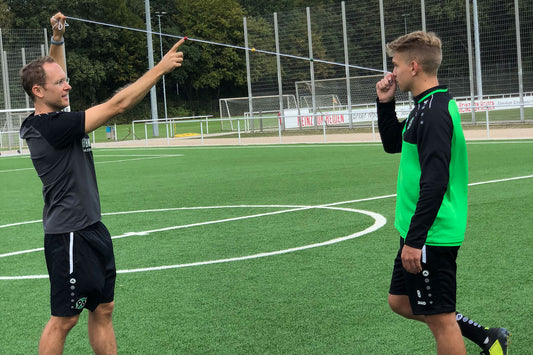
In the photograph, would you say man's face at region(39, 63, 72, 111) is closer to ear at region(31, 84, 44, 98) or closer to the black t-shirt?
ear at region(31, 84, 44, 98)

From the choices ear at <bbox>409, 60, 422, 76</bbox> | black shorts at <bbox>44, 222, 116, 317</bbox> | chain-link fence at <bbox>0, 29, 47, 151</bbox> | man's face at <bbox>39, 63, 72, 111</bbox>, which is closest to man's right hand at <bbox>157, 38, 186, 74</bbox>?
man's face at <bbox>39, 63, 72, 111</bbox>

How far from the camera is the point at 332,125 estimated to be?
36.2 meters

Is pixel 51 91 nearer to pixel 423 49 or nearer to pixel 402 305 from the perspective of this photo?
pixel 423 49

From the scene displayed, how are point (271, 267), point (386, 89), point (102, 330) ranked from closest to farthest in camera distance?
point (386, 89)
point (102, 330)
point (271, 267)

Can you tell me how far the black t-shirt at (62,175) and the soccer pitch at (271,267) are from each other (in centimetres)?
124

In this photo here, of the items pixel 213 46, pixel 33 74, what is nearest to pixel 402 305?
pixel 33 74

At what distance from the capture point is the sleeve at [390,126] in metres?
4.65

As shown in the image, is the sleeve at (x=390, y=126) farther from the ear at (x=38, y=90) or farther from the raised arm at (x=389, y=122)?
the ear at (x=38, y=90)

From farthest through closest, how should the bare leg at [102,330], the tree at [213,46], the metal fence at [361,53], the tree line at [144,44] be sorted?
the tree at [213,46] → the tree line at [144,44] → the metal fence at [361,53] → the bare leg at [102,330]

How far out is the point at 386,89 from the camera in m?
4.60

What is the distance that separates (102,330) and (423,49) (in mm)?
2508

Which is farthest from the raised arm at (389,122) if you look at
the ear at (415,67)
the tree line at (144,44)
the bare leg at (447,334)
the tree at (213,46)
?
the tree at (213,46)

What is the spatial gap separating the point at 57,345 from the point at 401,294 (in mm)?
1997

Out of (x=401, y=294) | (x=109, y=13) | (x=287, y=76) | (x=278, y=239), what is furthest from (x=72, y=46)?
(x=401, y=294)
